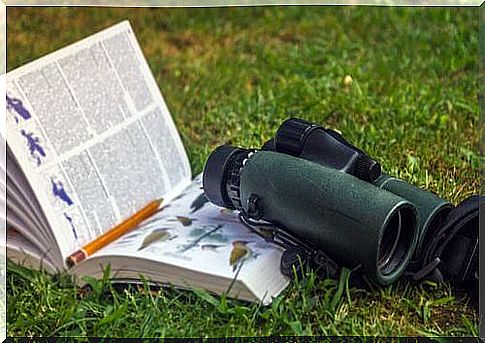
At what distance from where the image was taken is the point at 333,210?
112 cm

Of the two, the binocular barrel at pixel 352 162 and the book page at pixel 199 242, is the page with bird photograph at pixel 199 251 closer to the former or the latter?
the book page at pixel 199 242

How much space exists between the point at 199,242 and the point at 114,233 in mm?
129

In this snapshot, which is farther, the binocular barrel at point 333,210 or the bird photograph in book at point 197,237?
the bird photograph in book at point 197,237

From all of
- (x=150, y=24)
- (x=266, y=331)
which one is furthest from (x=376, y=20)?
(x=266, y=331)

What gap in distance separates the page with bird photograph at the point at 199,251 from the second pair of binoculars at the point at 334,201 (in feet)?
0.12

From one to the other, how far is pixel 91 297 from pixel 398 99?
51cm

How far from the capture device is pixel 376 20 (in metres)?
1.76

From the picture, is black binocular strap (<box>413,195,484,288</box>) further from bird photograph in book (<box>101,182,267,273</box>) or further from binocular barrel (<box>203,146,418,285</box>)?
bird photograph in book (<box>101,182,267,273</box>)

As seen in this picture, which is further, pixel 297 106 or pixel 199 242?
pixel 297 106

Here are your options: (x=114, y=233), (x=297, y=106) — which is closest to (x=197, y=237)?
(x=114, y=233)

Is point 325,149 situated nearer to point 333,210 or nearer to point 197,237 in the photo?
point 333,210

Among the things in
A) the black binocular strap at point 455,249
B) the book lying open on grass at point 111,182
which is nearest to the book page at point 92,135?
the book lying open on grass at point 111,182

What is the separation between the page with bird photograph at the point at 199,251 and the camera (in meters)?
1.19

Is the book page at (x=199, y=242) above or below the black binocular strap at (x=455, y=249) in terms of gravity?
above
